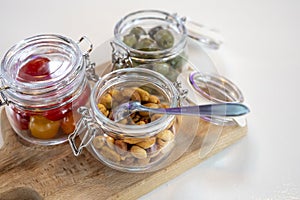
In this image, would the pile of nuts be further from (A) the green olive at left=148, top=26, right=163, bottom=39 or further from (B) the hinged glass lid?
(A) the green olive at left=148, top=26, right=163, bottom=39

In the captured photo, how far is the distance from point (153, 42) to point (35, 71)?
9.7 inches

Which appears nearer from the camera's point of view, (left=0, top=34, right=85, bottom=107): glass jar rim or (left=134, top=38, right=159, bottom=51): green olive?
(left=0, top=34, right=85, bottom=107): glass jar rim

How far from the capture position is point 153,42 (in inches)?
35.0

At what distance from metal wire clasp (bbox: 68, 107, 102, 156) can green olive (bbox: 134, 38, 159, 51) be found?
19cm

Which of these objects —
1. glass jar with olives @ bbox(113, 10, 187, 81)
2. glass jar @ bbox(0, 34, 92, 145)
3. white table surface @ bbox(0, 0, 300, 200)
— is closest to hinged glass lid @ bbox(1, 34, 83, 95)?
glass jar @ bbox(0, 34, 92, 145)

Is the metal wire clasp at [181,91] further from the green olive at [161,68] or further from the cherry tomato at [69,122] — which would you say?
the cherry tomato at [69,122]

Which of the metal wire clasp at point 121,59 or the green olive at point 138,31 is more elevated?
the green olive at point 138,31

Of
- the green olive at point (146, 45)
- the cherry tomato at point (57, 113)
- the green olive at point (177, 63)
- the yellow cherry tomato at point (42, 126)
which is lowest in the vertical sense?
the yellow cherry tomato at point (42, 126)

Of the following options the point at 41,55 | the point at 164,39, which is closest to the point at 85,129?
the point at 41,55

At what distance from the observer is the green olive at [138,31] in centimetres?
91

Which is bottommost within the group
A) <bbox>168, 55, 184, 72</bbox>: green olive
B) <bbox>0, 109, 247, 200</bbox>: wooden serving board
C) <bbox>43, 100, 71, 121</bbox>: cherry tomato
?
<bbox>0, 109, 247, 200</bbox>: wooden serving board

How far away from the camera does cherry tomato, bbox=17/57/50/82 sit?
727mm

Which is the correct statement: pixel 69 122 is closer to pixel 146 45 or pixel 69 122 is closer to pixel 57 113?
pixel 57 113

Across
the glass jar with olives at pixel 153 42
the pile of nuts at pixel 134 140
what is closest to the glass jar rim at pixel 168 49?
the glass jar with olives at pixel 153 42
